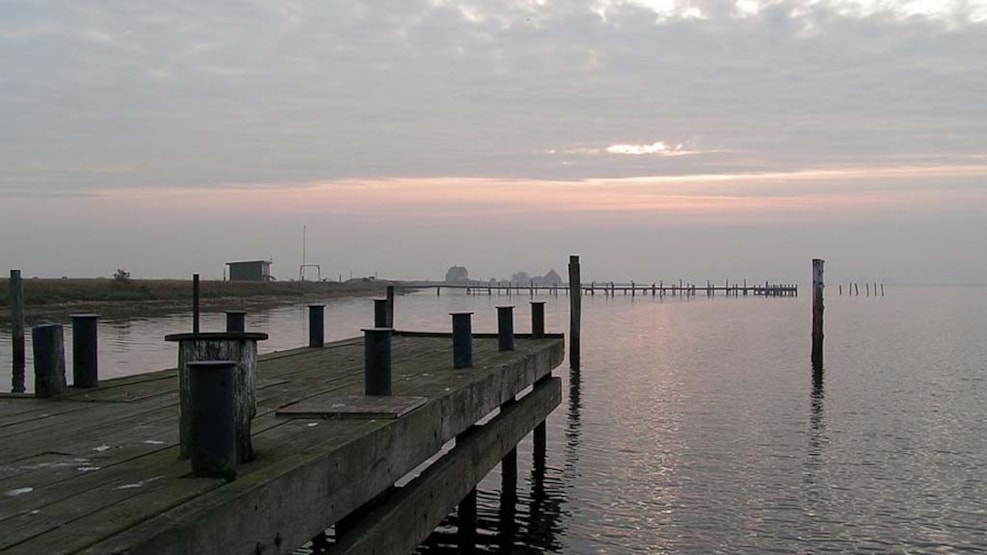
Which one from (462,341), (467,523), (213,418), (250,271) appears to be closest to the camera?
(213,418)

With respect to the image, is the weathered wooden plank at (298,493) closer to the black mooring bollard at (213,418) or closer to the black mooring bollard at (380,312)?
the black mooring bollard at (213,418)

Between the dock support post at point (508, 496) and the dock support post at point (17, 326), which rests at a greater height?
the dock support post at point (17, 326)

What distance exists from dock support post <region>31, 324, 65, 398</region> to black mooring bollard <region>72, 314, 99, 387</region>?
0.25 meters

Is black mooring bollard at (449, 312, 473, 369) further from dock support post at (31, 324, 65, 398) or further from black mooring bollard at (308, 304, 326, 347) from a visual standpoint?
black mooring bollard at (308, 304, 326, 347)

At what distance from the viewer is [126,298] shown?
63062 mm

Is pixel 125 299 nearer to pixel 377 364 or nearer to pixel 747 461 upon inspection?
pixel 747 461

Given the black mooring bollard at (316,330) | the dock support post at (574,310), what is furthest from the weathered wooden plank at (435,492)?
the dock support post at (574,310)

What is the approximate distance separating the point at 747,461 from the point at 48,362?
34.2 ft

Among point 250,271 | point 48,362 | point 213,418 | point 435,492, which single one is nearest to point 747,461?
point 435,492

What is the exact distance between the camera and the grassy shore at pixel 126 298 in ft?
164

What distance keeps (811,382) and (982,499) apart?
1355 centimetres

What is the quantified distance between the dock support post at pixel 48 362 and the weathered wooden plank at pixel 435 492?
2805mm

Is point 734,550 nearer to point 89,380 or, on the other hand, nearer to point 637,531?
point 637,531

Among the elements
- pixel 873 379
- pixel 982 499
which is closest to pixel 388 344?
pixel 982 499
